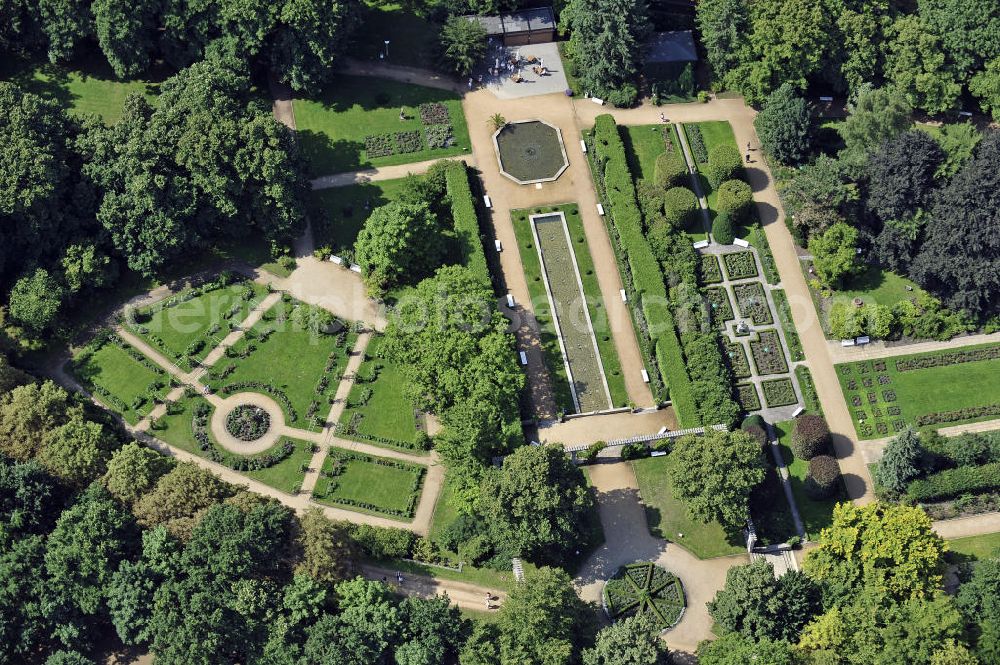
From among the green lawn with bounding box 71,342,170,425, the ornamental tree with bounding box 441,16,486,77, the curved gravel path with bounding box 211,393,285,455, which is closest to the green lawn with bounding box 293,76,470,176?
the ornamental tree with bounding box 441,16,486,77

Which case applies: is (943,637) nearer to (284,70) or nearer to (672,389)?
(672,389)

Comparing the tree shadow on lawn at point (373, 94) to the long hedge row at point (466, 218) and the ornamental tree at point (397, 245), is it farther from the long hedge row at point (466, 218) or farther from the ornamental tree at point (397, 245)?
the ornamental tree at point (397, 245)

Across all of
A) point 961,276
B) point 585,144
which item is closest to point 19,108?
point 585,144

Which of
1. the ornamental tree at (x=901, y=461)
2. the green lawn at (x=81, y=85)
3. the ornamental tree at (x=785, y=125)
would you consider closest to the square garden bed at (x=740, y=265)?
the ornamental tree at (x=785, y=125)

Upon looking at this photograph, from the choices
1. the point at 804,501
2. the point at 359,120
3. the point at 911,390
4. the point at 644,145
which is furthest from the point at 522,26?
the point at 804,501

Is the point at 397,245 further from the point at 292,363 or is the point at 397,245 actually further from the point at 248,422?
the point at 248,422
